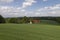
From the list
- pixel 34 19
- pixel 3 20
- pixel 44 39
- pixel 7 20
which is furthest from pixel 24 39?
pixel 34 19

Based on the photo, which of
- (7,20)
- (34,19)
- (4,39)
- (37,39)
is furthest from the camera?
(34,19)

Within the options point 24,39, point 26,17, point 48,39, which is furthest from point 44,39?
point 26,17

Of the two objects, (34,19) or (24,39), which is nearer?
(24,39)

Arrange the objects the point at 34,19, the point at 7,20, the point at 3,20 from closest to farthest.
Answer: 1. the point at 3,20
2. the point at 7,20
3. the point at 34,19

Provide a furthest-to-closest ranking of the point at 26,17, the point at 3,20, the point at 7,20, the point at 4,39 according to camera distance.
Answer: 1. the point at 26,17
2. the point at 7,20
3. the point at 3,20
4. the point at 4,39

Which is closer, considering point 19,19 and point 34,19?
point 19,19


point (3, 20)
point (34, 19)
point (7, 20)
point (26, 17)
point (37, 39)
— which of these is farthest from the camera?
point (34, 19)

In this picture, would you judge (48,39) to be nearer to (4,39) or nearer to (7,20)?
(4,39)

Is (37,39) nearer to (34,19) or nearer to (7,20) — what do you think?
(7,20)

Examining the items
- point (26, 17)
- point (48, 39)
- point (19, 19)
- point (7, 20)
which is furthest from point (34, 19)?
point (48, 39)
